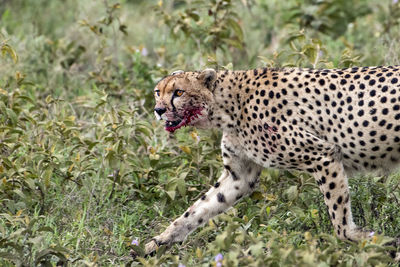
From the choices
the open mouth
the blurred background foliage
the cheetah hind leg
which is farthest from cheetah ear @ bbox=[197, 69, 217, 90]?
the cheetah hind leg

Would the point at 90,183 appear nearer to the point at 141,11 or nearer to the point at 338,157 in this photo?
the point at 338,157

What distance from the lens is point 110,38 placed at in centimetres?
804

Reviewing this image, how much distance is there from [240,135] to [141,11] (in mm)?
5549

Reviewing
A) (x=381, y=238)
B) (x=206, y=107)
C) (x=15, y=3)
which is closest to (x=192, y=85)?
(x=206, y=107)

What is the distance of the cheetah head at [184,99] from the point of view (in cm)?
442

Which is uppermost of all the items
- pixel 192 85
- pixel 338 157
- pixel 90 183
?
pixel 192 85

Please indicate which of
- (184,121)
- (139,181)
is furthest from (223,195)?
(139,181)

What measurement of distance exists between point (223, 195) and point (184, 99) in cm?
66

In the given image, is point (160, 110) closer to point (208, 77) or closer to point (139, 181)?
point (208, 77)

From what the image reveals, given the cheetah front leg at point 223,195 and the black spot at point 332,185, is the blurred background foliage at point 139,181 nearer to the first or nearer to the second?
the cheetah front leg at point 223,195

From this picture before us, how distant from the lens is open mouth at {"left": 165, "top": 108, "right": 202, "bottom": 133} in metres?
4.45

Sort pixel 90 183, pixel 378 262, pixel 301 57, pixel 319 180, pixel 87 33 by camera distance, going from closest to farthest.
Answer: pixel 378 262, pixel 319 180, pixel 90 183, pixel 301 57, pixel 87 33

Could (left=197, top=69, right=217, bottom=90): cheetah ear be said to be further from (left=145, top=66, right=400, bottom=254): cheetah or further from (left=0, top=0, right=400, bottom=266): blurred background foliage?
(left=0, top=0, right=400, bottom=266): blurred background foliage

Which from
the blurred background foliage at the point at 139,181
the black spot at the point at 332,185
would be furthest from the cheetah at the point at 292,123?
the blurred background foliage at the point at 139,181
